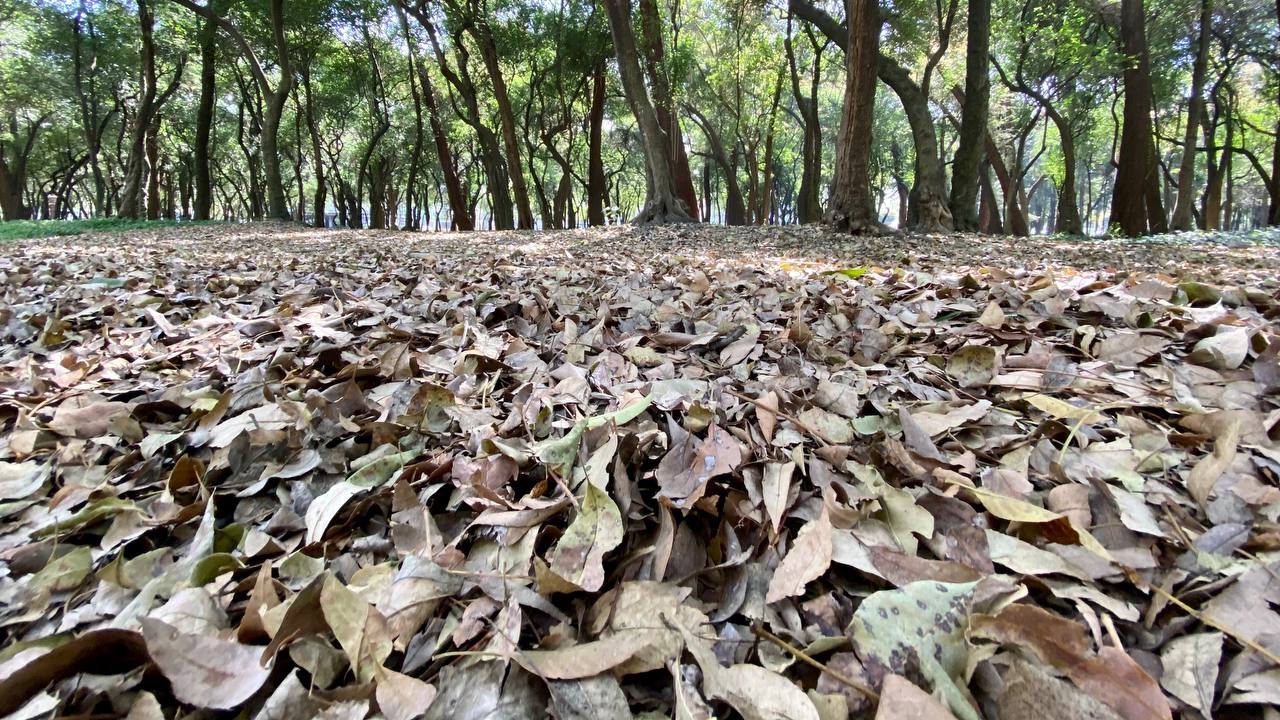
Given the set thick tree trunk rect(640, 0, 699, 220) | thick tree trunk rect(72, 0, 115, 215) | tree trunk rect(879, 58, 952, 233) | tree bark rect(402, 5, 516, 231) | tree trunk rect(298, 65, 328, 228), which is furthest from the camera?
Answer: thick tree trunk rect(72, 0, 115, 215)

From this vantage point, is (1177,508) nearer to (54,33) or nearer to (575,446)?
(575,446)

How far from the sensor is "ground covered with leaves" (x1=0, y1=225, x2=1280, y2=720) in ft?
2.24

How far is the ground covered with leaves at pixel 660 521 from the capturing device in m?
0.68

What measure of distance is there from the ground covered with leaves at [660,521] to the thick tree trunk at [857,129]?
4.35 m

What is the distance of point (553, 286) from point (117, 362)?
147 cm

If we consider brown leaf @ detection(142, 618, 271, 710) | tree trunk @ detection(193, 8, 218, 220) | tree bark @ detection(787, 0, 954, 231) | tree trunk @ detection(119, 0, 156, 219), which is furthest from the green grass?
brown leaf @ detection(142, 618, 271, 710)

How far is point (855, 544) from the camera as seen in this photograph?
0.85 metres

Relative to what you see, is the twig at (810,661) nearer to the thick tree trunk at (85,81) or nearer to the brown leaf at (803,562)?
the brown leaf at (803,562)

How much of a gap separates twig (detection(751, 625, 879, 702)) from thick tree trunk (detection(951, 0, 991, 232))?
26.3 feet

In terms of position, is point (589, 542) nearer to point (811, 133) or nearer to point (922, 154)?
point (922, 154)

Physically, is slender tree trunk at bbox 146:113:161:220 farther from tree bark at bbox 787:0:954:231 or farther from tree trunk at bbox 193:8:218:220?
tree bark at bbox 787:0:954:231

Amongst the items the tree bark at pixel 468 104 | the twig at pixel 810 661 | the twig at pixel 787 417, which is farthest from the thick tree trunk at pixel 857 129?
the tree bark at pixel 468 104

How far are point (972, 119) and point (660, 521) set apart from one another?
8054mm

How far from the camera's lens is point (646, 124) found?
7.36 meters
